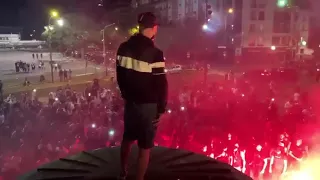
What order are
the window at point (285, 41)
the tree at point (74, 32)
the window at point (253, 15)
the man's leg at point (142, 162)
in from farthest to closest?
the window at point (253, 15) < the window at point (285, 41) < the tree at point (74, 32) < the man's leg at point (142, 162)

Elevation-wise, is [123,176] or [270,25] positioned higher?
[270,25]

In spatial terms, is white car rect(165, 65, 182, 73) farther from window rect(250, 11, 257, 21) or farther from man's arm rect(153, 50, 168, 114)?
man's arm rect(153, 50, 168, 114)

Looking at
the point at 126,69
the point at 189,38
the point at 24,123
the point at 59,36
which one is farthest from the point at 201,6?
the point at 126,69

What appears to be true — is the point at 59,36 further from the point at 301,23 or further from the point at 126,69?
the point at 301,23

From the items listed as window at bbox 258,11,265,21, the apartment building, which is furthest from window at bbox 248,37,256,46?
window at bbox 258,11,265,21

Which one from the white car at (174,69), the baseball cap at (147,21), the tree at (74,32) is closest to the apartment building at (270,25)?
the white car at (174,69)

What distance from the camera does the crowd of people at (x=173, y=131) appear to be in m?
7.63

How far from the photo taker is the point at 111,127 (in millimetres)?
8500

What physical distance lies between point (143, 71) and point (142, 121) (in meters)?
0.48

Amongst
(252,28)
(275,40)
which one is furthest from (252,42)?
(275,40)

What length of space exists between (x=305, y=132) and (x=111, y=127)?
5.34m

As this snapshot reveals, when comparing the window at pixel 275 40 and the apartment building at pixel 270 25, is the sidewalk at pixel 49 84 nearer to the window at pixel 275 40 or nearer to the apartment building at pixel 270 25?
the apartment building at pixel 270 25

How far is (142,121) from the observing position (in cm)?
301

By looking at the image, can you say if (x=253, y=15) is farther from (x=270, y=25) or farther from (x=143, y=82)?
(x=143, y=82)
